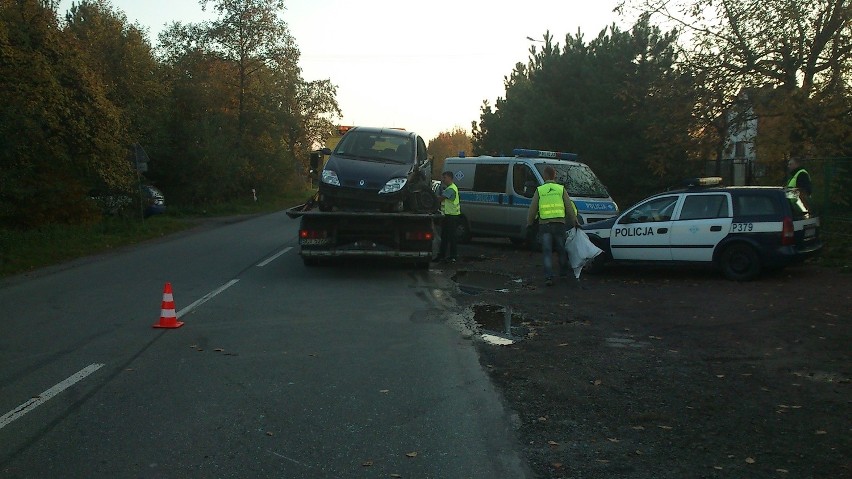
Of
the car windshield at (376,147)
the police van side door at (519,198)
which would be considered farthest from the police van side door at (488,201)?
the car windshield at (376,147)

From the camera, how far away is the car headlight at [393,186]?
14.2m

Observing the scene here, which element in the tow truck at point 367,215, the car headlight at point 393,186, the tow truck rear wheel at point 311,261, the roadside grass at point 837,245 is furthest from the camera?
the tow truck rear wheel at point 311,261

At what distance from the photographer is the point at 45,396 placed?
6.36 m

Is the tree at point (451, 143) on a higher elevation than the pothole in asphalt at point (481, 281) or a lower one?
higher

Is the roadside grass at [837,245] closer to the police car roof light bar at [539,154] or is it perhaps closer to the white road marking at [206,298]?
the police car roof light bar at [539,154]

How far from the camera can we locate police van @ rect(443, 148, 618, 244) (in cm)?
1878

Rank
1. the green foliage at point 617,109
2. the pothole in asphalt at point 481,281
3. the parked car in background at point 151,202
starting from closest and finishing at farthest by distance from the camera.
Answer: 1. the pothole in asphalt at point 481,281
2. the green foliage at point 617,109
3. the parked car in background at point 151,202

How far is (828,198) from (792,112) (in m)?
2.20

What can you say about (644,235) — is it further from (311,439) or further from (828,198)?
(311,439)

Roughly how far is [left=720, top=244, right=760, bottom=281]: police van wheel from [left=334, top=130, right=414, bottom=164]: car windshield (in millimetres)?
5881

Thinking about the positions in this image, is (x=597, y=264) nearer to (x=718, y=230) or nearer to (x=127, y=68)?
(x=718, y=230)

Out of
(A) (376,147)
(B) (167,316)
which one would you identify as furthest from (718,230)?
(B) (167,316)

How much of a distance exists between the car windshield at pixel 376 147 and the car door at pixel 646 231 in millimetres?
4110

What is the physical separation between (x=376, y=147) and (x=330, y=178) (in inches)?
63.3
